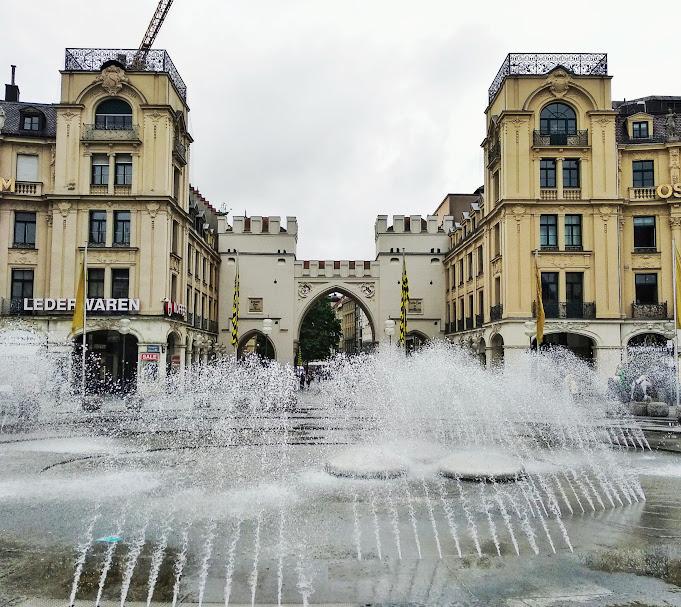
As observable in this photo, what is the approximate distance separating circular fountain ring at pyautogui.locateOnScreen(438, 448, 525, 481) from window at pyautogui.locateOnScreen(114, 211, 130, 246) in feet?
84.5

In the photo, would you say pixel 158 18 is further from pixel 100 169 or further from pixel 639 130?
pixel 639 130

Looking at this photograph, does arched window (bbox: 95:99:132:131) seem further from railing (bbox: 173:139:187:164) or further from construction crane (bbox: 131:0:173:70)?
construction crane (bbox: 131:0:173:70)

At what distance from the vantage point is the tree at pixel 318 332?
65500mm

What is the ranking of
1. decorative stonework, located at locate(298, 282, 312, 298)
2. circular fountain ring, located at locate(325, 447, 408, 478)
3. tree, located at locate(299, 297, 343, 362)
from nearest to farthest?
circular fountain ring, located at locate(325, 447, 408, 478)
decorative stonework, located at locate(298, 282, 312, 298)
tree, located at locate(299, 297, 343, 362)

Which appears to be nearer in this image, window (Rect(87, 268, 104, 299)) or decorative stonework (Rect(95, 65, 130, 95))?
window (Rect(87, 268, 104, 299))

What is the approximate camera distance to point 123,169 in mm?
33406

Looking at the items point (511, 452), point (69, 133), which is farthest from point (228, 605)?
point (69, 133)

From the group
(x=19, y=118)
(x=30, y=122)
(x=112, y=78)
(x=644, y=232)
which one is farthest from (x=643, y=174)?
(x=19, y=118)

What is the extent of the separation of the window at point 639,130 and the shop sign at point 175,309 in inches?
1080

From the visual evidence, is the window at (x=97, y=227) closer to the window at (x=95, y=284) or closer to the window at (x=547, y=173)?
the window at (x=95, y=284)

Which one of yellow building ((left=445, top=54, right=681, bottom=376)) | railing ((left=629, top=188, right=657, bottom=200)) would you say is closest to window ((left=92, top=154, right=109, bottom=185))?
yellow building ((left=445, top=54, right=681, bottom=376))

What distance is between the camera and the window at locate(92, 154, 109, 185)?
33281mm

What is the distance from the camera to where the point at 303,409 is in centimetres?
2856

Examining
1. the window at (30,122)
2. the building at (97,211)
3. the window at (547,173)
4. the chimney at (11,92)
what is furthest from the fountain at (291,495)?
the chimney at (11,92)
